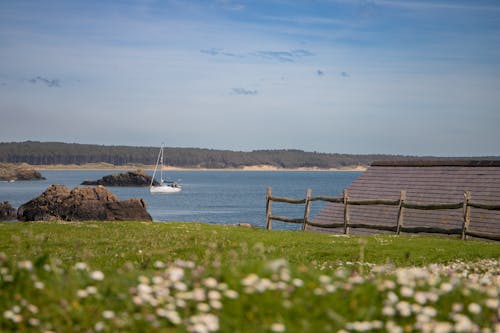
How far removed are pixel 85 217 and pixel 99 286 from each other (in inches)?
1415

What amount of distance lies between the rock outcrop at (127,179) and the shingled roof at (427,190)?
140 metres

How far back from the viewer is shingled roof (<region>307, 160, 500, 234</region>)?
90.6 feet

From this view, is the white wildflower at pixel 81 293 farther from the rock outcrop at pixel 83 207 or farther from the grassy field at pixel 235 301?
the rock outcrop at pixel 83 207

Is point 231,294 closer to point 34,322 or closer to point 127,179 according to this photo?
point 34,322

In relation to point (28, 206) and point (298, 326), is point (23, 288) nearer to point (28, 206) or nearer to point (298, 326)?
point (298, 326)

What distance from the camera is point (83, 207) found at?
44094 mm

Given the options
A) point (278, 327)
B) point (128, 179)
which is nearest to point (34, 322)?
point (278, 327)

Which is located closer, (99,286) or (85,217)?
(99,286)

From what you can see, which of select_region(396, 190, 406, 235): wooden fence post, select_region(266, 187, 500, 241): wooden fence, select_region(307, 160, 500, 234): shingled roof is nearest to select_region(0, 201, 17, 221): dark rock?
select_region(266, 187, 500, 241): wooden fence

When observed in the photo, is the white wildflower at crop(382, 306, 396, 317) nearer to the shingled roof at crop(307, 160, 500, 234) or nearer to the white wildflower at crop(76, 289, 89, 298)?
the white wildflower at crop(76, 289, 89, 298)

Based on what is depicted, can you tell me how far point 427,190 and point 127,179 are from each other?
5815 inches

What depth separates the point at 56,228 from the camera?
23.8 meters

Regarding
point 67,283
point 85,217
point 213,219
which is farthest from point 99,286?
point 213,219

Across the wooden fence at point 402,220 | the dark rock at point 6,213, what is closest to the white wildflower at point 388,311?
the wooden fence at point 402,220
